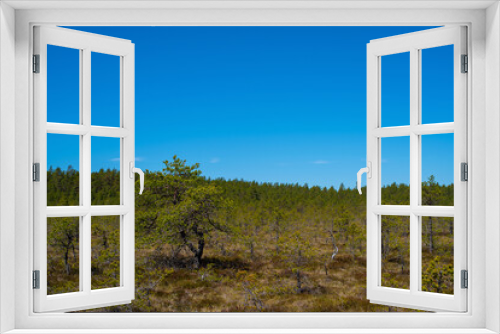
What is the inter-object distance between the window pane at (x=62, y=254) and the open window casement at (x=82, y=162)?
4120 millimetres

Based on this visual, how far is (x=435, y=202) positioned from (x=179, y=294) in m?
4.40

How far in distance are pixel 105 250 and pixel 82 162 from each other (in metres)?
4.81

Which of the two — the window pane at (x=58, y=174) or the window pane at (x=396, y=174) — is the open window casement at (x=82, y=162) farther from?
the window pane at (x=396, y=174)

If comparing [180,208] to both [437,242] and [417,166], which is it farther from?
[417,166]

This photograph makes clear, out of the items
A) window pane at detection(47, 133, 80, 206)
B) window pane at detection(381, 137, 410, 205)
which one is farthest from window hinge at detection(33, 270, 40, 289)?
window pane at detection(381, 137, 410, 205)

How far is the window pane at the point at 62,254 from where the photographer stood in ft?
Answer: 20.8

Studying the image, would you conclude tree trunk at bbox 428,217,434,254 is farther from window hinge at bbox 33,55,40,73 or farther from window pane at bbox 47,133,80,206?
window hinge at bbox 33,55,40,73

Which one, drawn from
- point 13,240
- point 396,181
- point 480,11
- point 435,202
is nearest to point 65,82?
point 13,240

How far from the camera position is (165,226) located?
789 centimetres

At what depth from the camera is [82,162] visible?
2301 millimetres

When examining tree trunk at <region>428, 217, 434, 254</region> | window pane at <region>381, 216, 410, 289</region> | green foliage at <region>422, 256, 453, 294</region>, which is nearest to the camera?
green foliage at <region>422, 256, 453, 294</region>

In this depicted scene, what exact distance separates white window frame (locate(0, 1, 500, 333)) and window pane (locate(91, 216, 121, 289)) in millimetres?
4800

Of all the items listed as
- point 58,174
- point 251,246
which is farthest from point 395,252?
point 58,174

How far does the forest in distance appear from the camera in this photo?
24.4 ft
